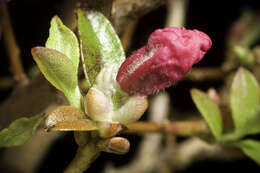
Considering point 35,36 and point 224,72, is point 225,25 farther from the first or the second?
point 35,36

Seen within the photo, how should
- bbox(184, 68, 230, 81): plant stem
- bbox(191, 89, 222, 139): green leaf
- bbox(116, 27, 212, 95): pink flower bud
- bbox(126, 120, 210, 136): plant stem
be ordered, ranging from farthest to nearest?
bbox(184, 68, 230, 81): plant stem, bbox(126, 120, 210, 136): plant stem, bbox(191, 89, 222, 139): green leaf, bbox(116, 27, 212, 95): pink flower bud

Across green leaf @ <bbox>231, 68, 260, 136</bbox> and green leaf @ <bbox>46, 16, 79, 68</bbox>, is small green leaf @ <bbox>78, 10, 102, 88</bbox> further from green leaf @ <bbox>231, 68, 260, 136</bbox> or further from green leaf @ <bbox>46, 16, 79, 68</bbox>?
green leaf @ <bbox>231, 68, 260, 136</bbox>

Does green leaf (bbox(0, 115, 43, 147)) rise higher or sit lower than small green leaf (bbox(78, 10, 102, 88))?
lower

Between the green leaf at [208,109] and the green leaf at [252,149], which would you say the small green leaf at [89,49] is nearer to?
the green leaf at [208,109]

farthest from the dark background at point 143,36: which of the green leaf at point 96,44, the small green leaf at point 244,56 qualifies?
the green leaf at point 96,44

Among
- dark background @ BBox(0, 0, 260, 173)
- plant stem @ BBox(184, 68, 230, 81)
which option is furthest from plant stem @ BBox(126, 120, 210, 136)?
plant stem @ BBox(184, 68, 230, 81)

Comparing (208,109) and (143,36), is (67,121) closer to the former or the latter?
(208,109)

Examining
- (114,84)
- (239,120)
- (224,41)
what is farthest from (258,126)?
(224,41)
